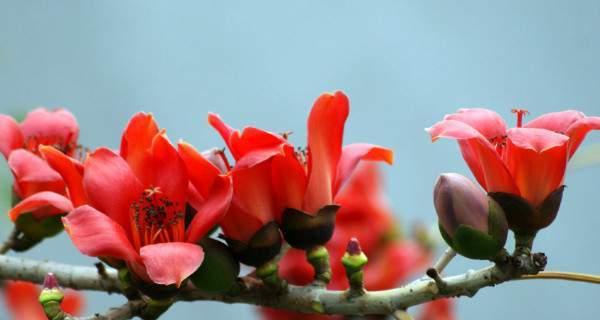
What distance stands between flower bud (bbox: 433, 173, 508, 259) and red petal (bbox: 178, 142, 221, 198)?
156 millimetres

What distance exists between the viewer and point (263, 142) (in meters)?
0.59

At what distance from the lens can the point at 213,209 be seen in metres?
0.58

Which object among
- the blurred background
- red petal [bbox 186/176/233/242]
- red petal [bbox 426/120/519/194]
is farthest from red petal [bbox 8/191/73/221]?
the blurred background

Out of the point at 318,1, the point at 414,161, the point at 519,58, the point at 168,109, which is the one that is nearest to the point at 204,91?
the point at 168,109

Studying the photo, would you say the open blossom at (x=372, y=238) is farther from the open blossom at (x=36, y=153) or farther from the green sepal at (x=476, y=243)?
the green sepal at (x=476, y=243)

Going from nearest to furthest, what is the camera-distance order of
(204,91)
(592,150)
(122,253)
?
(122,253) → (592,150) → (204,91)

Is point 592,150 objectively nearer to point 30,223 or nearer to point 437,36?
point 30,223

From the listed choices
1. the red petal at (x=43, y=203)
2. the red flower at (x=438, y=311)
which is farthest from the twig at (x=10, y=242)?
the red flower at (x=438, y=311)

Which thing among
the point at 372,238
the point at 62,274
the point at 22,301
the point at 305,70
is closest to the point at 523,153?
the point at 62,274

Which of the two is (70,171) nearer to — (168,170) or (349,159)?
(168,170)

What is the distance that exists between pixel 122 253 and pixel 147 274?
0.08ft

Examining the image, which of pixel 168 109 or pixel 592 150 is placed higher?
pixel 592 150

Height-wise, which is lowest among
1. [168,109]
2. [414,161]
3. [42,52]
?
[414,161]

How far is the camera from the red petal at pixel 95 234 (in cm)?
54
